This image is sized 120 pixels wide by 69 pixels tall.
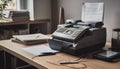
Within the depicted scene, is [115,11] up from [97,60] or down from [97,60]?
up

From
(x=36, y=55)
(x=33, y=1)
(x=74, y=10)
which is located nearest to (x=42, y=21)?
(x=33, y=1)

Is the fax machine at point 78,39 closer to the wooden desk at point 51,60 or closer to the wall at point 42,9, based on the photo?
the wooden desk at point 51,60

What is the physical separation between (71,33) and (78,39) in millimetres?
106

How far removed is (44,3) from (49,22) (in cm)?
28

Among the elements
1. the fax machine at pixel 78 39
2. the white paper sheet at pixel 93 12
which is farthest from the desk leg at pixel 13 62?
the white paper sheet at pixel 93 12

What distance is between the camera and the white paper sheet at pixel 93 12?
1.86 m

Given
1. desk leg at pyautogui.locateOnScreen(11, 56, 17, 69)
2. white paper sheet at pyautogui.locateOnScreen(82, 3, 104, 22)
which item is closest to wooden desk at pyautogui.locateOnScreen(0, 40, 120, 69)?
desk leg at pyautogui.locateOnScreen(11, 56, 17, 69)

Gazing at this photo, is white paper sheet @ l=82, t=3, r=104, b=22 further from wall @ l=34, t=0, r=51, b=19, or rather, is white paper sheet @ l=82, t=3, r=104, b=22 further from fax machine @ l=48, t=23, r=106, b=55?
wall @ l=34, t=0, r=51, b=19

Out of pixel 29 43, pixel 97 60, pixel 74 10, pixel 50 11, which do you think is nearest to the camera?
pixel 97 60

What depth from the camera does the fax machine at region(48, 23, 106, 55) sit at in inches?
58.1

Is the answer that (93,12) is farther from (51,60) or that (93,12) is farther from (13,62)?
(13,62)

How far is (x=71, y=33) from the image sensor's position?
1557 mm

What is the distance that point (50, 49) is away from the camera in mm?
1655

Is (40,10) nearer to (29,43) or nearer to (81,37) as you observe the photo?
(29,43)
